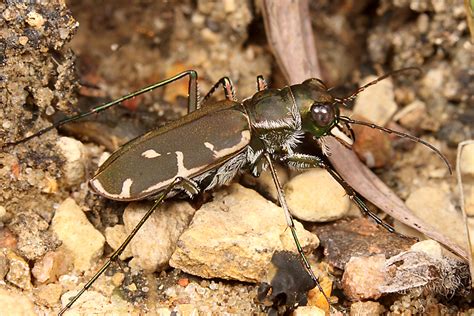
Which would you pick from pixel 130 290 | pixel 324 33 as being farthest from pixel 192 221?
pixel 324 33

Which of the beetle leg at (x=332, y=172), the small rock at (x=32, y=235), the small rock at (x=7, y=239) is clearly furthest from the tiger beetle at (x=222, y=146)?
→ the small rock at (x=7, y=239)

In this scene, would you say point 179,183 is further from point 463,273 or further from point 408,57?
point 408,57

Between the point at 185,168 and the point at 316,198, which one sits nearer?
the point at 185,168

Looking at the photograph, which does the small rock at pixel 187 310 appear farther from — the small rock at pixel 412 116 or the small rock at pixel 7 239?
the small rock at pixel 412 116

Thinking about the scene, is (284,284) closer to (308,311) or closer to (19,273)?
(308,311)

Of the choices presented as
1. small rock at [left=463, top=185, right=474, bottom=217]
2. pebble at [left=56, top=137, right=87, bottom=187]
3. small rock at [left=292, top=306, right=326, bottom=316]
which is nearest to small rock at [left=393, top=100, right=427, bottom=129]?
small rock at [left=463, top=185, right=474, bottom=217]

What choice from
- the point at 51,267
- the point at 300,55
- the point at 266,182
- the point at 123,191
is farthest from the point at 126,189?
the point at 300,55
